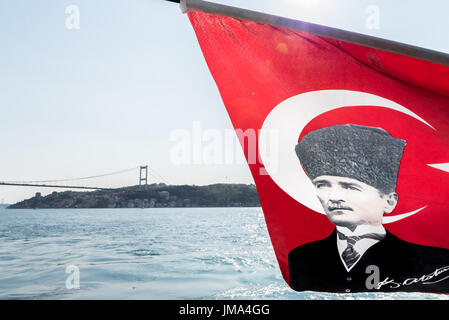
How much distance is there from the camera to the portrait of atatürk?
153cm

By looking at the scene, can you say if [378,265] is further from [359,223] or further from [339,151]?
[339,151]

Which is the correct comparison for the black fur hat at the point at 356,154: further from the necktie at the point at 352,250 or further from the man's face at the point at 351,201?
the necktie at the point at 352,250

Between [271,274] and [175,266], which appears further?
[175,266]

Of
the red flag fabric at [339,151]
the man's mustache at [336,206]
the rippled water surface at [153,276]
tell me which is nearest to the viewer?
the red flag fabric at [339,151]

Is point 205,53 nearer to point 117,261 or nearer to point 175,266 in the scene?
point 175,266

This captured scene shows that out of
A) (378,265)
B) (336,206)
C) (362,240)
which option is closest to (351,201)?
(336,206)

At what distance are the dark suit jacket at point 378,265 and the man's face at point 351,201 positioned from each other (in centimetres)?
9

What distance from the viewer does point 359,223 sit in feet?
5.21

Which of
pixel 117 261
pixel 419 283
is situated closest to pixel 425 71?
pixel 419 283

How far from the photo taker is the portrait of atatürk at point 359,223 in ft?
5.03

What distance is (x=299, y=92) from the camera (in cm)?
163

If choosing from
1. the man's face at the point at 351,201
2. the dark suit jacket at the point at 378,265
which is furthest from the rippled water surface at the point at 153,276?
the man's face at the point at 351,201

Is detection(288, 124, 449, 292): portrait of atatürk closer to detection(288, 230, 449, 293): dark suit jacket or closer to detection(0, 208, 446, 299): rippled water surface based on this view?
detection(288, 230, 449, 293): dark suit jacket

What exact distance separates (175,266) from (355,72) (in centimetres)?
927
